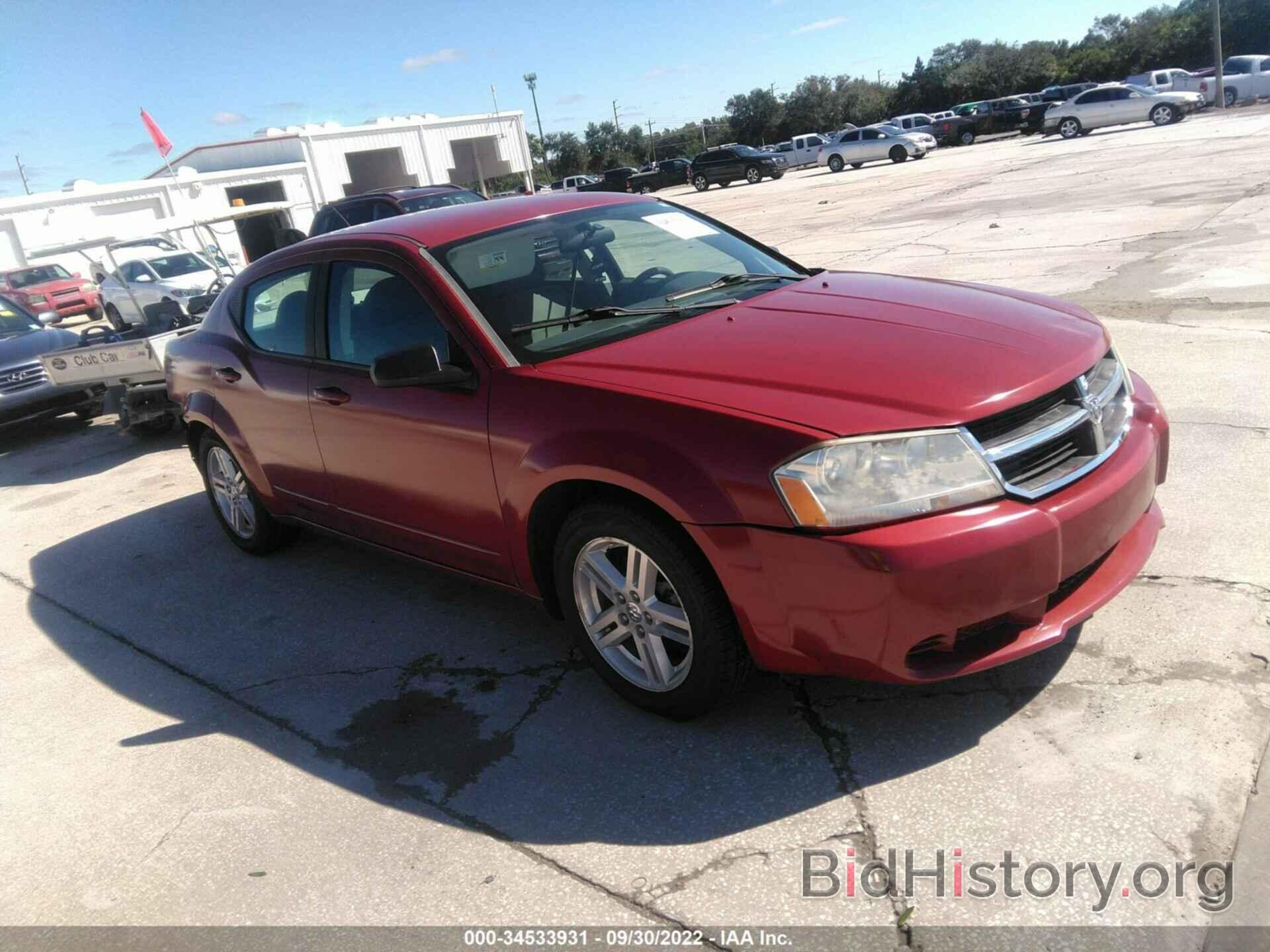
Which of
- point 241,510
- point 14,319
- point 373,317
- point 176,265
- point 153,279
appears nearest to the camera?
point 373,317

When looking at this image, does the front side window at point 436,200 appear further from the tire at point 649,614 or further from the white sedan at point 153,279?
the tire at point 649,614

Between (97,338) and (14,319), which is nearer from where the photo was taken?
(97,338)

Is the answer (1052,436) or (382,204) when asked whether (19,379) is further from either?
(1052,436)

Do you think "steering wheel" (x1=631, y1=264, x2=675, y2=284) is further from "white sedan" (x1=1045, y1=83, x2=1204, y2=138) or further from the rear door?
"white sedan" (x1=1045, y1=83, x2=1204, y2=138)

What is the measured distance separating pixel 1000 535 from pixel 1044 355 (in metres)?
0.76

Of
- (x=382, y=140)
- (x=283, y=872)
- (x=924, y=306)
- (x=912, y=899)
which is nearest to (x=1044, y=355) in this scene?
(x=924, y=306)

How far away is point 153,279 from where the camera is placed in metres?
15.9

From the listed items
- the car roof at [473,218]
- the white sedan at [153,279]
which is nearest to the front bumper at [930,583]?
the car roof at [473,218]

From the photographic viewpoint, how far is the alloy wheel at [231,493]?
540cm

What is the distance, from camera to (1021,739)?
2.90 m

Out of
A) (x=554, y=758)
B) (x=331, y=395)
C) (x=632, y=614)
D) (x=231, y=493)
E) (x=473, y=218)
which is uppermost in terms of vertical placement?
(x=473, y=218)

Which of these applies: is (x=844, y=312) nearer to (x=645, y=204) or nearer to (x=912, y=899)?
(x=645, y=204)

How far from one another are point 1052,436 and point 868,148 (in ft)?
129

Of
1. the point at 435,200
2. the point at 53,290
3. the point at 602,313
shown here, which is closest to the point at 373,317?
the point at 602,313
